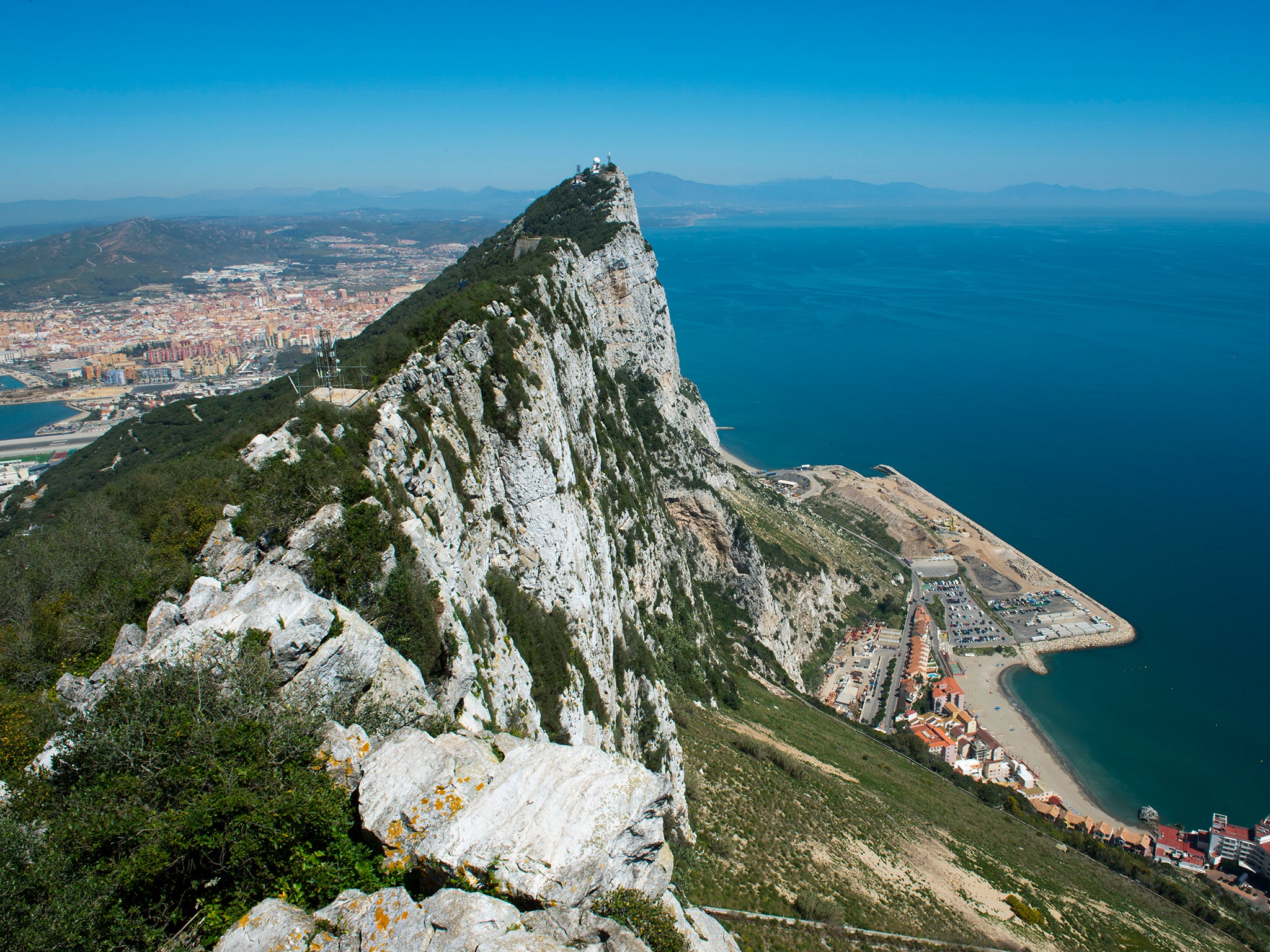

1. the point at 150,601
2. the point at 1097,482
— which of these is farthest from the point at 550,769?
the point at 1097,482

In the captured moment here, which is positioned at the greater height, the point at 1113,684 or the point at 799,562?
the point at 799,562

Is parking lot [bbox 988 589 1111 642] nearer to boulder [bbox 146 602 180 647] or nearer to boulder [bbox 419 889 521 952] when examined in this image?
boulder [bbox 419 889 521 952]

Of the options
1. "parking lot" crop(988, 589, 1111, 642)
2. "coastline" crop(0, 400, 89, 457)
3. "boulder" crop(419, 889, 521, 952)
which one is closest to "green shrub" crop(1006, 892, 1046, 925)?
"boulder" crop(419, 889, 521, 952)

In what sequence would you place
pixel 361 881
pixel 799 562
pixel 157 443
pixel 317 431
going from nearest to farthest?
1. pixel 361 881
2. pixel 317 431
3. pixel 157 443
4. pixel 799 562

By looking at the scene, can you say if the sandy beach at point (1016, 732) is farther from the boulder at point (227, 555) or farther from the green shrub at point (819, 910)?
the boulder at point (227, 555)

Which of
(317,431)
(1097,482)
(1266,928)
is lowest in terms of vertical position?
(1266,928)

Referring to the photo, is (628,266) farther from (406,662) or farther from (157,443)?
(406,662)

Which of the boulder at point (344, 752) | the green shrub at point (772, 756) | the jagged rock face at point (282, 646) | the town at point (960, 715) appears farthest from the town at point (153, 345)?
the boulder at point (344, 752)
